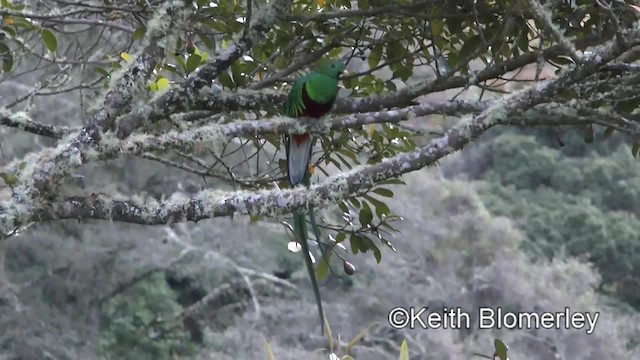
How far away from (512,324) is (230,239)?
2879 mm

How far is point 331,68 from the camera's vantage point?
6.24ft

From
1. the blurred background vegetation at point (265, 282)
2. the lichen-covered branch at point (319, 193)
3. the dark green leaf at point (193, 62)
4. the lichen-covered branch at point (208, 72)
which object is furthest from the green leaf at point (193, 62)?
the blurred background vegetation at point (265, 282)

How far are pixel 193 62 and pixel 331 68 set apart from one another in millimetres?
313

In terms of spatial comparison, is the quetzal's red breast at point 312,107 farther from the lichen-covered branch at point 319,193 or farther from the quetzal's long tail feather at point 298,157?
the lichen-covered branch at point 319,193

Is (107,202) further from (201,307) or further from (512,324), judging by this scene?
(201,307)

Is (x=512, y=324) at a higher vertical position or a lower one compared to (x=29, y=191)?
lower

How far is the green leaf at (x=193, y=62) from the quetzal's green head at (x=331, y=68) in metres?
0.27

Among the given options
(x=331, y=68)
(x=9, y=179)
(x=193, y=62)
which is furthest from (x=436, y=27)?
(x=9, y=179)

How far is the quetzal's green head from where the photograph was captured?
1.89 meters

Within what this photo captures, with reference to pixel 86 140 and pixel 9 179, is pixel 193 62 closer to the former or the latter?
pixel 86 140

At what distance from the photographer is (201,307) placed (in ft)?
25.2

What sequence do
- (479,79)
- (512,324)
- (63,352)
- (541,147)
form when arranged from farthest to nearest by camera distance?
1. (541,147)
2. (63,352)
3. (512,324)
4. (479,79)

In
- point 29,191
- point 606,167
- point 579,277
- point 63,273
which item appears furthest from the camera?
point 606,167

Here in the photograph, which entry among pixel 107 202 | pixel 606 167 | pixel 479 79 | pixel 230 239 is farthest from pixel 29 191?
pixel 606 167
